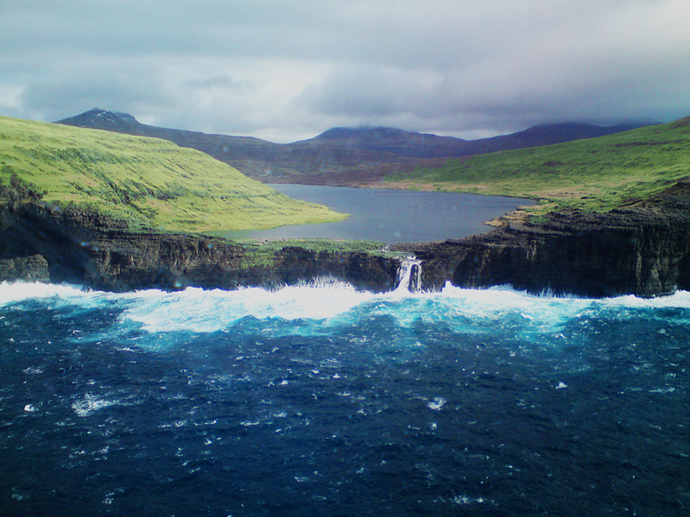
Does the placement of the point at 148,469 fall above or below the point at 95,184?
below

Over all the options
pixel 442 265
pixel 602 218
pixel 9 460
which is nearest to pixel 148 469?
pixel 9 460

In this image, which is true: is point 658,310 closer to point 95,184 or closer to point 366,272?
point 366,272

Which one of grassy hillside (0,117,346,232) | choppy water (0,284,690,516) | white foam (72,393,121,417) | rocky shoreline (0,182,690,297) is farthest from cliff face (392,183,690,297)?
grassy hillside (0,117,346,232)

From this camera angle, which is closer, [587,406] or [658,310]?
[587,406]

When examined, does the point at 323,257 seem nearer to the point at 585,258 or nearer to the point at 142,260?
the point at 142,260

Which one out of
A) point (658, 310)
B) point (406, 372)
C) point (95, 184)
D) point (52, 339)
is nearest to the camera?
point (406, 372)

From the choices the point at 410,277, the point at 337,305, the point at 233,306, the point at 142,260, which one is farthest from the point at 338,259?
the point at 142,260

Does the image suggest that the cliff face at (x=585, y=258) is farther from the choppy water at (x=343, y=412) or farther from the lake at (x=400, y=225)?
the lake at (x=400, y=225)

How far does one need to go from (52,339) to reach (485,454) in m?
38.6

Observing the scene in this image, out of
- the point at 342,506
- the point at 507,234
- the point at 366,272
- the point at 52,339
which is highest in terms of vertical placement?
the point at 507,234

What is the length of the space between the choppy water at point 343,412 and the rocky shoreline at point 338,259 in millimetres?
8809

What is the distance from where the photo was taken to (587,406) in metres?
30.0

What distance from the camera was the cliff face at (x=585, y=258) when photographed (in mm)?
55656

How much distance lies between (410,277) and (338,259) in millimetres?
10130
